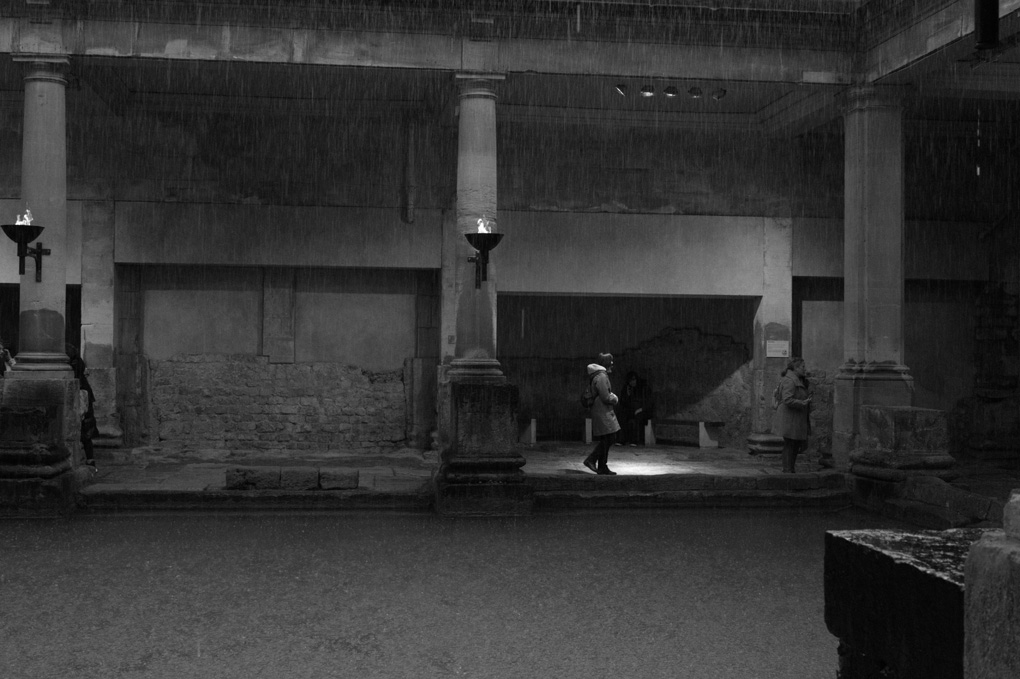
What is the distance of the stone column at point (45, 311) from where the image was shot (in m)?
10.2

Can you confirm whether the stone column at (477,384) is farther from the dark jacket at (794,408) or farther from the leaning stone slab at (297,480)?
the dark jacket at (794,408)

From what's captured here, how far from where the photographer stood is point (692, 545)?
853 centimetres

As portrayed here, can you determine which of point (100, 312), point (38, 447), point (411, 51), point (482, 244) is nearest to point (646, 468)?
point (482, 244)

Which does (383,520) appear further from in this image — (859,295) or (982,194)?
(982,194)

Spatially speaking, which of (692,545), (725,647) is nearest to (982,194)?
(692,545)

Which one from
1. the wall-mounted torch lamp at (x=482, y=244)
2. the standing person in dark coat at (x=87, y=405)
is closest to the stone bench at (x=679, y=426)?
the wall-mounted torch lamp at (x=482, y=244)

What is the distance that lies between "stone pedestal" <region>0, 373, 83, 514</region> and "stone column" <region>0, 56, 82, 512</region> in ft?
0.03

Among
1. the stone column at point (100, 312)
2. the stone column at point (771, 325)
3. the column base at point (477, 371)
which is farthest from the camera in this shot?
the stone column at point (771, 325)

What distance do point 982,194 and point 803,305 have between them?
342 cm

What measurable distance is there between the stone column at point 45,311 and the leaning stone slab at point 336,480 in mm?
2531

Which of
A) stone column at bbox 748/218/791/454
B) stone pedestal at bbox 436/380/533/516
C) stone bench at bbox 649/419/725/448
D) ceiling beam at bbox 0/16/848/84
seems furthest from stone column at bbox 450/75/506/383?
stone bench at bbox 649/419/725/448

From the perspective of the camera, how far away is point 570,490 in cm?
1090

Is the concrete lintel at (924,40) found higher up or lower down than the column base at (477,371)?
higher up

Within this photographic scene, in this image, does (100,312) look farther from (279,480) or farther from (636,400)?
(636,400)
